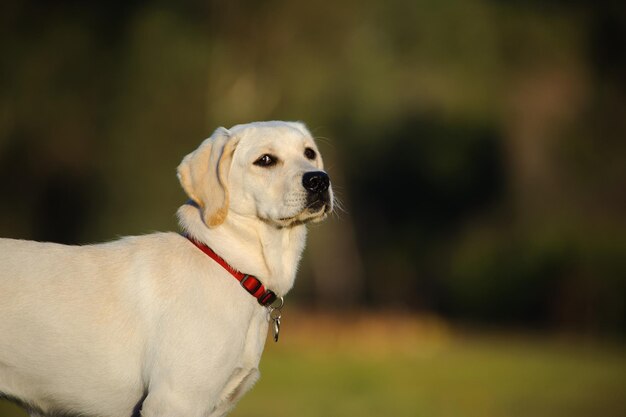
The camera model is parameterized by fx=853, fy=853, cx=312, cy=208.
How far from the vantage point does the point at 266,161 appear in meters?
4.95

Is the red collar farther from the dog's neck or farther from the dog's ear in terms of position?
the dog's ear

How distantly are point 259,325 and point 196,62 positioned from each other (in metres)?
15.5

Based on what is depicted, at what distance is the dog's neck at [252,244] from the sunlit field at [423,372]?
4.05m

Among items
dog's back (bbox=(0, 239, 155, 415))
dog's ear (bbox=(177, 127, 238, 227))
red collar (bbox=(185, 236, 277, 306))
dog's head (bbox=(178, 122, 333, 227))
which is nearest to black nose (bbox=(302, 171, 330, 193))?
dog's head (bbox=(178, 122, 333, 227))

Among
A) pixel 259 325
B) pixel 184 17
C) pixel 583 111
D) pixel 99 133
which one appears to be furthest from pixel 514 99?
pixel 259 325

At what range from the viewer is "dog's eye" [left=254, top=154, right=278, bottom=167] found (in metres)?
4.92

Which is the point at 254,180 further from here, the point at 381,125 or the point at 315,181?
the point at 381,125

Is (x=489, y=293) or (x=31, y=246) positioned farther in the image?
(x=489, y=293)

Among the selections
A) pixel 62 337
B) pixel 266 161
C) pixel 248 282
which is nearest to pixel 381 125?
pixel 266 161

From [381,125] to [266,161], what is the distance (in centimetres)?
1504

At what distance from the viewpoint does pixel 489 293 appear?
64.3 feet

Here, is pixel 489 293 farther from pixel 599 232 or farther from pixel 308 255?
pixel 308 255

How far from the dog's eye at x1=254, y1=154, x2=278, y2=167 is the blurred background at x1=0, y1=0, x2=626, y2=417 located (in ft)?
40.6

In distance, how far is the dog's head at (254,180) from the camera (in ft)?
15.6
